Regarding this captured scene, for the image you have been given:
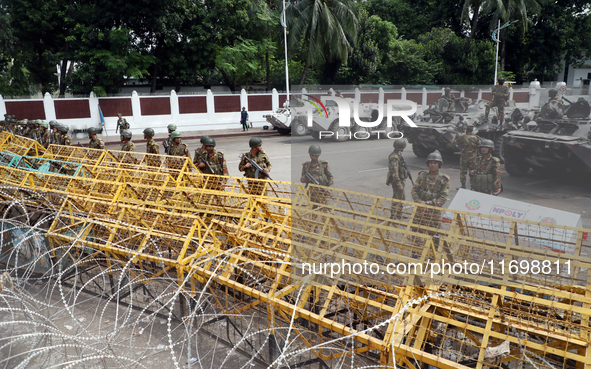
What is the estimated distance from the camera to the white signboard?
180 inches

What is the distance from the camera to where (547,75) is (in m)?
34.3

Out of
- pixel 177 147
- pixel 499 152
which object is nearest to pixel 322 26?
pixel 177 147

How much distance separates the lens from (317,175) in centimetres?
614

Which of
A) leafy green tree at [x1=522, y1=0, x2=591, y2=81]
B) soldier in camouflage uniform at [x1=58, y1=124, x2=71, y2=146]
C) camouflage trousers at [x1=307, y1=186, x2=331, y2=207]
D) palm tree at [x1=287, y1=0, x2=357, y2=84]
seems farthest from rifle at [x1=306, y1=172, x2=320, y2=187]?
leafy green tree at [x1=522, y1=0, x2=591, y2=81]

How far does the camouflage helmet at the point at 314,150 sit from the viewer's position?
5.73 meters

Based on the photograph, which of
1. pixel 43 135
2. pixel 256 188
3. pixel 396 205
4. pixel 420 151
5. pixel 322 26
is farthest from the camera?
pixel 322 26

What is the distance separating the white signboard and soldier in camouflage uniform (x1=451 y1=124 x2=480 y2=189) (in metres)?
0.24

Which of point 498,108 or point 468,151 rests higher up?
point 498,108

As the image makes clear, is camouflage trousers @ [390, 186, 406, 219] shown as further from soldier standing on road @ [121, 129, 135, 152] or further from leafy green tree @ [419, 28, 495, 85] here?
leafy green tree @ [419, 28, 495, 85]

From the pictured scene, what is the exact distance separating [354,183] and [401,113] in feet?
3.61

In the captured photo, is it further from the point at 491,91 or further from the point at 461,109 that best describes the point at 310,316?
the point at 491,91

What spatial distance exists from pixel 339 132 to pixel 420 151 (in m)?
1.05

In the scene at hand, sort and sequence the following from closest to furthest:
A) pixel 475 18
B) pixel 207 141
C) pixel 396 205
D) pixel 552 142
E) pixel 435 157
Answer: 1. pixel 552 142
2. pixel 435 157
3. pixel 396 205
4. pixel 207 141
5. pixel 475 18

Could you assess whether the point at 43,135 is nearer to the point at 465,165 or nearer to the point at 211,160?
the point at 211,160
